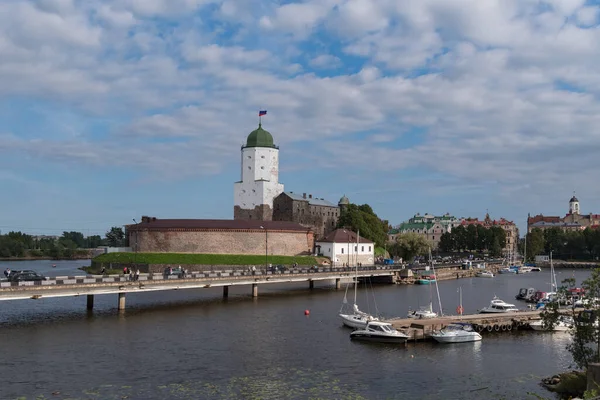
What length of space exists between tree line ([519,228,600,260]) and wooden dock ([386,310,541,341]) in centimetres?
11144

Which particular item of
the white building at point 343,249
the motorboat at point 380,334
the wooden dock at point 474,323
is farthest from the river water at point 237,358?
the white building at point 343,249

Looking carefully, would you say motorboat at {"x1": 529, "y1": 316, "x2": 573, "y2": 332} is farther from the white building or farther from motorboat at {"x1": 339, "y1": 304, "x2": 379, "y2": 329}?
the white building

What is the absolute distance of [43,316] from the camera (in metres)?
42.8

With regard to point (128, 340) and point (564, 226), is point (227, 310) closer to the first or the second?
point (128, 340)

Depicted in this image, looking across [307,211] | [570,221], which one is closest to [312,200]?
[307,211]

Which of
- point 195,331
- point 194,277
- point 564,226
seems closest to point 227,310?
point 194,277

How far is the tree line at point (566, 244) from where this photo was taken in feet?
480

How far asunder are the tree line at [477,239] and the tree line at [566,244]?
23.4 ft

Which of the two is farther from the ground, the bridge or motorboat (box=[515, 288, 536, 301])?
the bridge

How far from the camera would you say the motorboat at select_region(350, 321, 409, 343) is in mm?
35062

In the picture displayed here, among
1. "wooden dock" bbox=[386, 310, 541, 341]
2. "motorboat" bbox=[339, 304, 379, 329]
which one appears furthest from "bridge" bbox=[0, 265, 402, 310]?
"wooden dock" bbox=[386, 310, 541, 341]

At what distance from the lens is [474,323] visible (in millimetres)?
39406

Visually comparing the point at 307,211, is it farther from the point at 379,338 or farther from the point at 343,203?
the point at 379,338

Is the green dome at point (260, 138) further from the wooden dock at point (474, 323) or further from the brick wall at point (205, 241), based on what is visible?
the wooden dock at point (474, 323)
